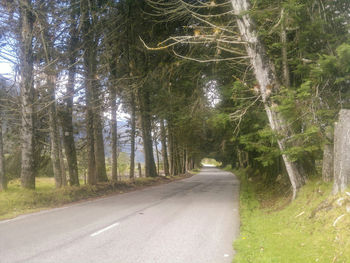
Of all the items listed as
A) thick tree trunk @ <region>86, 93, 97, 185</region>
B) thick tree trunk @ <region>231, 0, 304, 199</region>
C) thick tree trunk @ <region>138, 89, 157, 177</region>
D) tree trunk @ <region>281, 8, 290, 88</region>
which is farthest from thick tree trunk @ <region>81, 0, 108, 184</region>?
tree trunk @ <region>281, 8, 290, 88</region>

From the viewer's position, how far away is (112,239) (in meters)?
6.70

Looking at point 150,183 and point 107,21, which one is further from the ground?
point 107,21

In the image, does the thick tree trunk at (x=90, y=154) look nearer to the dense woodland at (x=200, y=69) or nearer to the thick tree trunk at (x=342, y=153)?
the dense woodland at (x=200, y=69)

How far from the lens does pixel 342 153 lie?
687cm

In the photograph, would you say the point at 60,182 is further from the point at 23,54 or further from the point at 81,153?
the point at 81,153

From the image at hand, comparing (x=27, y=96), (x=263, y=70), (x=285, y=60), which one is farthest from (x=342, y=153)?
(x=27, y=96)

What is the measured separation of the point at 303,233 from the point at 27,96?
40.4 ft

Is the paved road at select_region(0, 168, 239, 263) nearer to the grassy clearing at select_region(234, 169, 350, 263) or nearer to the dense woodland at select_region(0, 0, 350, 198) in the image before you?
the grassy clearing at select_region(234, 169, 350, 263)

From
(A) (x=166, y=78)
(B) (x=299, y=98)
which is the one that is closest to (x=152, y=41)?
(A) (x=166, y=78)

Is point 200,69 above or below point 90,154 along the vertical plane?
above

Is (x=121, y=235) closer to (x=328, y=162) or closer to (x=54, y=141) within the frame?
(x=328, y=162)

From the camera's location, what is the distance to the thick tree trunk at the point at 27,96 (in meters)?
12.8

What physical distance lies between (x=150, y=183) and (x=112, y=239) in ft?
56.3

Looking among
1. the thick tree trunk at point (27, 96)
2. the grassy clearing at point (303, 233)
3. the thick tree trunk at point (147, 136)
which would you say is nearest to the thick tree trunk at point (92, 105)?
the thick tree trunk at point (27, 96)
